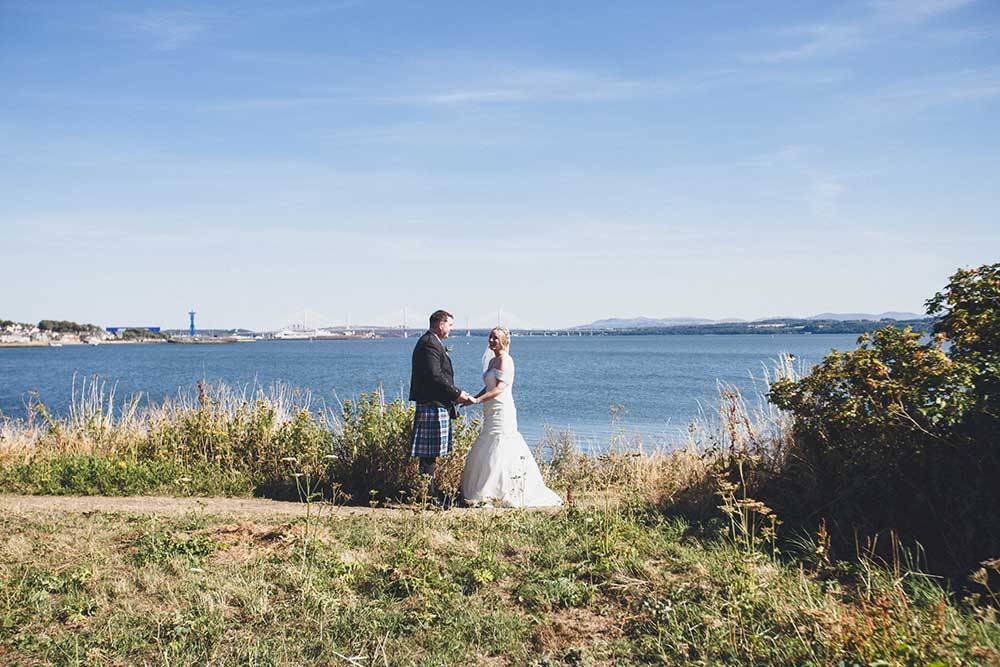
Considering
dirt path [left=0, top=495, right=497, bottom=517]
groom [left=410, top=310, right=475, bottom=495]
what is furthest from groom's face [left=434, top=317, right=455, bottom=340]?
dirt path [left=0, top=495, right=497, bottom=517]

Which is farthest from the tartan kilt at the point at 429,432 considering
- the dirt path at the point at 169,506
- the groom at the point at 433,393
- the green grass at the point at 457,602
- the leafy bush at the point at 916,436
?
the leafy bush at the point at 916,436

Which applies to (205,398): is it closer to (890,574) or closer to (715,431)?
(715,431)

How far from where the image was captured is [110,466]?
10625 mm

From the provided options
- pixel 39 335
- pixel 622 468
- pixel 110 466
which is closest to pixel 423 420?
pixel 622 468

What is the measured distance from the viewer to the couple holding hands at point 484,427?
945 cm

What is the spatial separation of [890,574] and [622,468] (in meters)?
5.31

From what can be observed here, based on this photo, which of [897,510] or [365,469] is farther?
[365,469]

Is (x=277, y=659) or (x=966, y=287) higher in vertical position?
(x=966, y=287)

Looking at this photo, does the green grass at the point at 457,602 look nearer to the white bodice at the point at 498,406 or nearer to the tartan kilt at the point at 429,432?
the tartan kilt at the point at 429,432

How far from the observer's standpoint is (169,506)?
928 cm

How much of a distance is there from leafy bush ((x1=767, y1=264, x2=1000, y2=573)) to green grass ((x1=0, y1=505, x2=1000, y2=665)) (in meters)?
0.84

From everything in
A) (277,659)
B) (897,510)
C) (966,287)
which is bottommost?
(277,659)

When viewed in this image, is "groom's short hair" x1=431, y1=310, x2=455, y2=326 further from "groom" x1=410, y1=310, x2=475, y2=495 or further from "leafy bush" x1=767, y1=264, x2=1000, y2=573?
"leafy bush" x1=767, y1=264, x2=1000, y2=573

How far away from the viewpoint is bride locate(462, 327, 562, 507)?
374 inches
